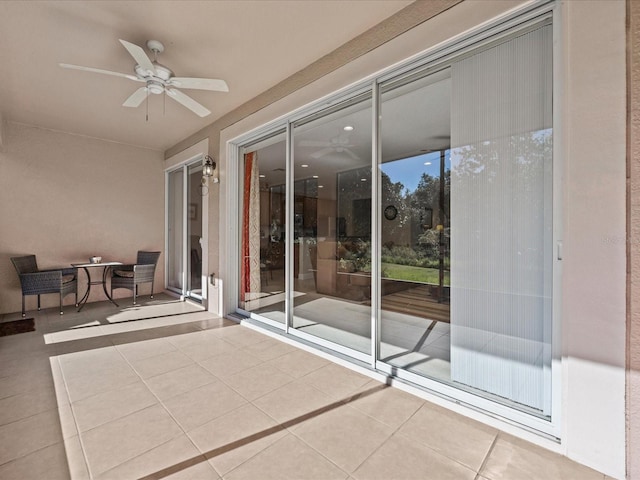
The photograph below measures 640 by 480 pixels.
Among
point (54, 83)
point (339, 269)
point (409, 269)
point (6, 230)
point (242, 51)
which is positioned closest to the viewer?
point (409, 269)

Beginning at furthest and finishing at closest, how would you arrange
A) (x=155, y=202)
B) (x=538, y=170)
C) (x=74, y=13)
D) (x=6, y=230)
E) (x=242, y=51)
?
(x=155, y=202) → (x=6, y=230) → (x=242, y=51) → (x=74, y=13) → (x=538, y=170)

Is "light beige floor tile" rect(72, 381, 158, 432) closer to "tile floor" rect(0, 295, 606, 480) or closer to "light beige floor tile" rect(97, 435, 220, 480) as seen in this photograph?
"tile floor" rect(0, 295, 606, 480)

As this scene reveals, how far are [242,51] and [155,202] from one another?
4.24 metres

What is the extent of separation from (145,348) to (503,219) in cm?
352

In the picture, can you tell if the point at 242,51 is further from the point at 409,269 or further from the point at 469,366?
the point at 469,366

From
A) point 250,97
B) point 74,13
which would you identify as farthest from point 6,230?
point 250,97

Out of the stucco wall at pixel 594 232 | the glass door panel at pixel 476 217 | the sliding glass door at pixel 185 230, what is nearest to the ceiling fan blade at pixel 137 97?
the sliding glass door at pixel 185 230

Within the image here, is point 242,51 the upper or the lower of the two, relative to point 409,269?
upper

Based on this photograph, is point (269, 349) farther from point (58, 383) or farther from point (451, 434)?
point (451, 434)

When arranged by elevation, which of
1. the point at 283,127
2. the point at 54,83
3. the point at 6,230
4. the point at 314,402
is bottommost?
the point at 314,402

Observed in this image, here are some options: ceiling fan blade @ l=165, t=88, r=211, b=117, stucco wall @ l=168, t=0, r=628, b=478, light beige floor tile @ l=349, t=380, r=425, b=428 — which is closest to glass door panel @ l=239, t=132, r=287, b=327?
ceiling fan blade @ l=165, t=88, r=211, b=117

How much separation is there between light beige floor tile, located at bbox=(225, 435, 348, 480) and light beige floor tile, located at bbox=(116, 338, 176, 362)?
75.4 inches

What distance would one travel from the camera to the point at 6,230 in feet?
15.1

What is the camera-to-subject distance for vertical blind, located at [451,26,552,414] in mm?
1842
